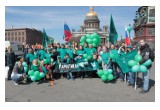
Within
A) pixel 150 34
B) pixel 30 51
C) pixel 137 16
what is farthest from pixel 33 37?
pixel 30 51

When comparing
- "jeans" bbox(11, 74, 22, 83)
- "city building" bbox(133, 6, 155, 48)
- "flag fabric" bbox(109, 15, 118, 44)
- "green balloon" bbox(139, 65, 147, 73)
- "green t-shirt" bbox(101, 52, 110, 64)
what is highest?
"city building" bbox(133, 6, 155, 48)

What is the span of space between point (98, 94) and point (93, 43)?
3.84 meters

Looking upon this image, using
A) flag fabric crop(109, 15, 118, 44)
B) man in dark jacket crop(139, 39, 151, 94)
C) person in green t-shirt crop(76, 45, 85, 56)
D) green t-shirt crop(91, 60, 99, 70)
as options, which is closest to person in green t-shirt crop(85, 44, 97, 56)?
person in green t-shirt crop(76, 45, 85, 56)

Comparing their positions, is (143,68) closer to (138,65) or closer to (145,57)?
(138,65)

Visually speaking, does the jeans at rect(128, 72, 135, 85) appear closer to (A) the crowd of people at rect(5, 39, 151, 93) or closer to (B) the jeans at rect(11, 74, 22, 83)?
(A) the crowd of people at rect(5, 39, 151, 93)

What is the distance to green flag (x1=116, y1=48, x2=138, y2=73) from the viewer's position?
7.63m

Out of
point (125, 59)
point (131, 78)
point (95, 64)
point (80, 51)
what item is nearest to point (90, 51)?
point (80, 51)

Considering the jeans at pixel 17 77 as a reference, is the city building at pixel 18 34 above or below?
above

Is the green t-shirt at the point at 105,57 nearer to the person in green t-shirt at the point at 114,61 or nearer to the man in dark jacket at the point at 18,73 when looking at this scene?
the person in green t-shirt at the point at 114,61

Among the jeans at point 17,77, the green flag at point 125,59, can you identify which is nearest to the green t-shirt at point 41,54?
the jeans at point 17,77

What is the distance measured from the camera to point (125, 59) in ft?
26.6

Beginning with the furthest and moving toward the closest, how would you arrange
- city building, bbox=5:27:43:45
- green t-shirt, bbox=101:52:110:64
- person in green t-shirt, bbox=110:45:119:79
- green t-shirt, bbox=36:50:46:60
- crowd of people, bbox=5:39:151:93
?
city building, bbox=5:27:43:45 → green t-shirt, bbox=36:50:46:60 → person in green t-shirt, bbox=110:45:119:79 → green t-shirt, bbox=101:52:110:64 → crowd of people, bbox=5:39:151:93

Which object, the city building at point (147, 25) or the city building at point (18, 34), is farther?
the city building at point (18, 34)

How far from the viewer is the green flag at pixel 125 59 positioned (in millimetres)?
7634
